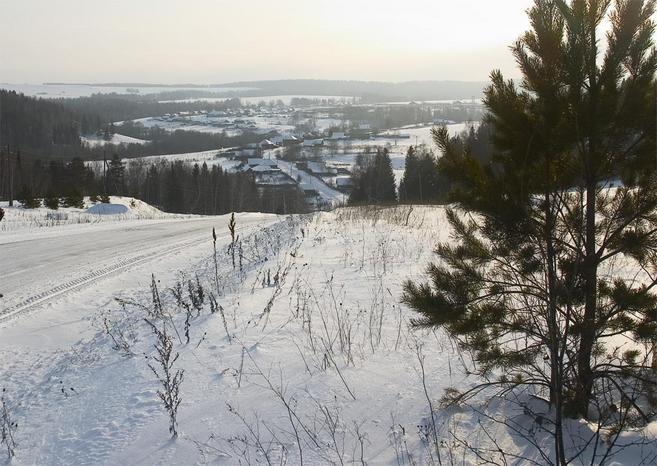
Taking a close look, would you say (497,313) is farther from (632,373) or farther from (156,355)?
(156,355)

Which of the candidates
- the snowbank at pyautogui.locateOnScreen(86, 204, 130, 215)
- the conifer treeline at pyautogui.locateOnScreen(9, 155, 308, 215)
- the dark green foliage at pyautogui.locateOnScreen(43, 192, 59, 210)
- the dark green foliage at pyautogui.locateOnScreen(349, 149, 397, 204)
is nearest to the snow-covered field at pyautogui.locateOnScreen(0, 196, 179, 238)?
the snowbank at pyautogui.locateOnScreen(86, 204, 130, 215)

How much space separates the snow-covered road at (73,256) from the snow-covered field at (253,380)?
10.9 inches

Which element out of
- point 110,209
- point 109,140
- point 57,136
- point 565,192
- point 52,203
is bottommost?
point 110,209

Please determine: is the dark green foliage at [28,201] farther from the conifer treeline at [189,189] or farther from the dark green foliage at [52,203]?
the conifer treeline at [189,189]

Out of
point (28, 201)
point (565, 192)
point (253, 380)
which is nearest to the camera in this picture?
point (565, 192)

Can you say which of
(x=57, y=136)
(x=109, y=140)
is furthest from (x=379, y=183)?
(x=109, y=140)

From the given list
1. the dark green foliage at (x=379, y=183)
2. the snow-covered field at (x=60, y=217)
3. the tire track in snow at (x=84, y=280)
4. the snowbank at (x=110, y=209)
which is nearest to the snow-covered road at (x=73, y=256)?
the tire track in snow at (x=84, y=280)

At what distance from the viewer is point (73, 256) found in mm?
12078

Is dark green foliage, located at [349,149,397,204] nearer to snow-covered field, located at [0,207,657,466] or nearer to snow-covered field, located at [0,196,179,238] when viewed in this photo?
snow-covered field, located at [0,196,179,238]

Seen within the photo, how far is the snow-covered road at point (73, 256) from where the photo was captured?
29.1 feet

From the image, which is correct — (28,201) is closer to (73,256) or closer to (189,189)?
(73,256)

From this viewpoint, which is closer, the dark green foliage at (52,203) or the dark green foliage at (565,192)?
the dark green foliage at (565,192)

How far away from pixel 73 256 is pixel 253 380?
9.20m

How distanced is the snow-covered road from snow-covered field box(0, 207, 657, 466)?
0.91ft
